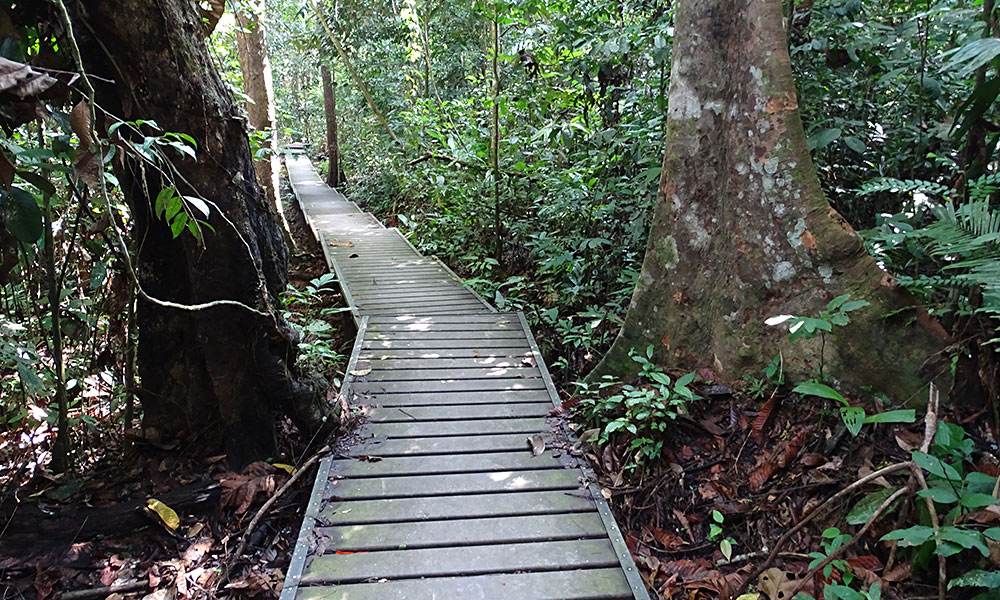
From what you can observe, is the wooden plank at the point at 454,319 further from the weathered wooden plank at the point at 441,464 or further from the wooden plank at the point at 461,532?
the wooden plank at the point at 461,532

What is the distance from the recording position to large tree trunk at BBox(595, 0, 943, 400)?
9.96 ft

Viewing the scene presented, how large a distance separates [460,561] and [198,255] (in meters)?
2.19

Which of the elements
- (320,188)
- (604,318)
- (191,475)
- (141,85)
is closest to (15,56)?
(141,85)

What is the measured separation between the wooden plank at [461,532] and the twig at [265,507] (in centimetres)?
47

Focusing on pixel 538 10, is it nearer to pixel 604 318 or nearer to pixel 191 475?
pixel 604 318

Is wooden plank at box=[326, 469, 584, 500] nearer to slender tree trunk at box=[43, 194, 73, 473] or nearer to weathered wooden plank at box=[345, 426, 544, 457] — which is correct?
weathered wooden plank at box=[345, 426, 544, 457]

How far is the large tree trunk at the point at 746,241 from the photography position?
304cm

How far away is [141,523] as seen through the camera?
313cm

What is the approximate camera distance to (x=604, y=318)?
509cm

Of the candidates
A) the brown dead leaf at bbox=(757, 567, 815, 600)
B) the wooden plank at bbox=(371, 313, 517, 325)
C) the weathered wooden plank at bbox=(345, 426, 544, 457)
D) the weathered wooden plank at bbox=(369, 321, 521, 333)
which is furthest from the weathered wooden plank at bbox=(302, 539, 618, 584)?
the wooden plank at bbox=(371, 313, 517, 325)

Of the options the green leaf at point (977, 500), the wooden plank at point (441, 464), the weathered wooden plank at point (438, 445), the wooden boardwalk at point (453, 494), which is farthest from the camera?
the weathered wooden plank at point (438, 445)

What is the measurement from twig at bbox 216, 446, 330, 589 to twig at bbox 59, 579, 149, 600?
377 millimetres

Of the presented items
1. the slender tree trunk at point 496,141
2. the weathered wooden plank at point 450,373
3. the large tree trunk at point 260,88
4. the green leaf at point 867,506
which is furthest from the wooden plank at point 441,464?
the large tree trunk at point 260,88

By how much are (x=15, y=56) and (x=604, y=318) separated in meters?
4.22
